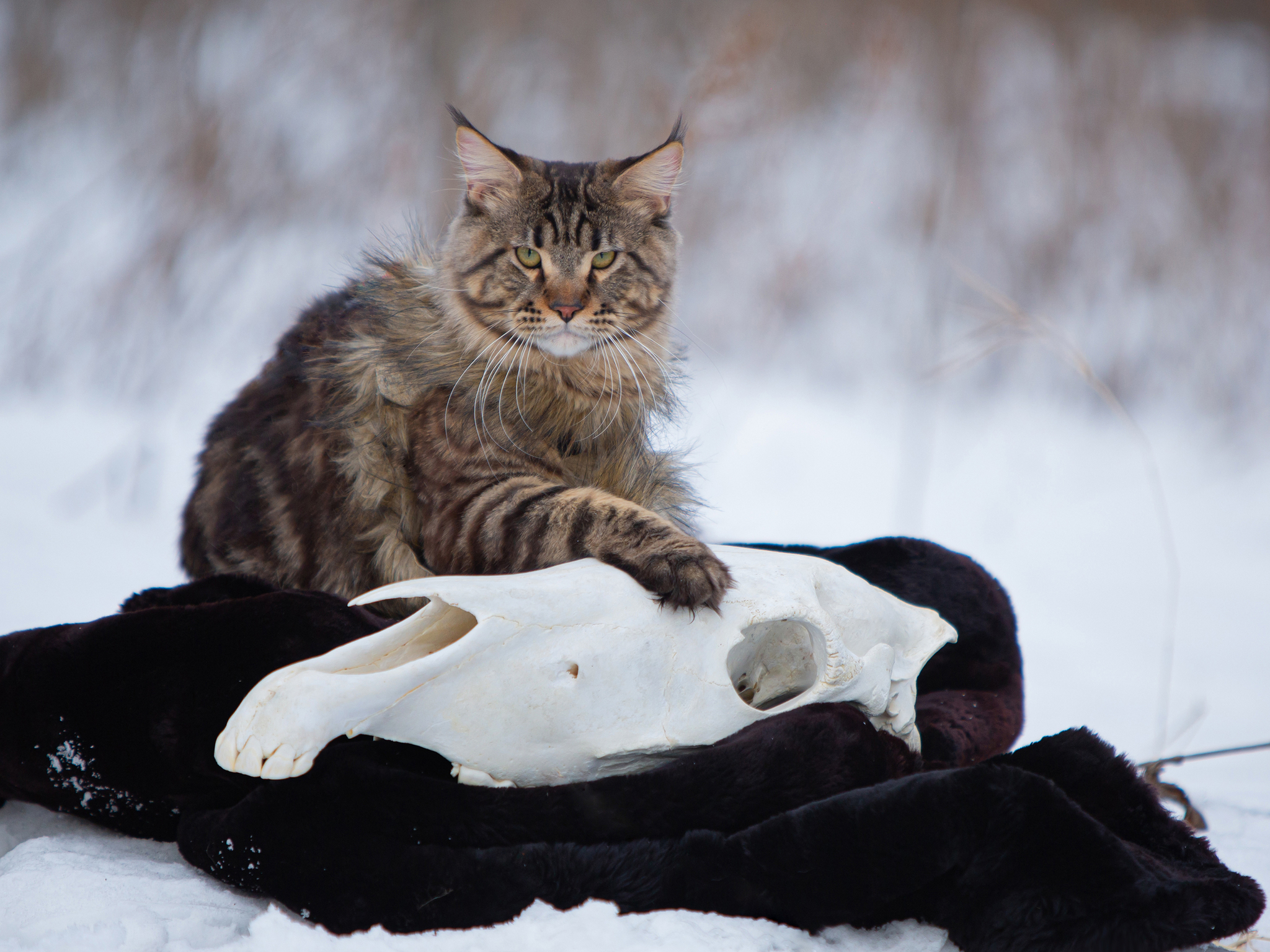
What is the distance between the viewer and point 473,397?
3.45 feet

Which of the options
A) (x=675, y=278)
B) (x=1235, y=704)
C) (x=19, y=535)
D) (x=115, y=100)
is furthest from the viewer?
(x=115, y=100)

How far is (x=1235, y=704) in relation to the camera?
59.6 inches

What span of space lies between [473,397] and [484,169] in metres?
0.30

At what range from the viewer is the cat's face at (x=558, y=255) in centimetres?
106

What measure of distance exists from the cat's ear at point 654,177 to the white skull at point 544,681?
1.83 feet

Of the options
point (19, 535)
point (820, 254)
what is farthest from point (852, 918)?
point (820, 254)

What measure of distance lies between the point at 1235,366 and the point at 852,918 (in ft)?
7.11

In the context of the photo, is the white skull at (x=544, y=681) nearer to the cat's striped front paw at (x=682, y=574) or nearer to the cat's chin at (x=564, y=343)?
the cat's striped front paw at (x=682, y=574)

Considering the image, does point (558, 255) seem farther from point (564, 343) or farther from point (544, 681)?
point (544, 681)

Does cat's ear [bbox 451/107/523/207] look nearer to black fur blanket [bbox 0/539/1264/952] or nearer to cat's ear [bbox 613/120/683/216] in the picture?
cat's ear [bbox 613/120/683/216]

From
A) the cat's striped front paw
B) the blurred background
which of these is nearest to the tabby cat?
the cat's striped front paw

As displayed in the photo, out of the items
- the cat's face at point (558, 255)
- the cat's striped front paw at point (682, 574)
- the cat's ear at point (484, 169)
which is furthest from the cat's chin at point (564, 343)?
the cat's striped front paw at point (682, 574)

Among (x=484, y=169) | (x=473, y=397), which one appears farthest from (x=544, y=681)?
(x=484, y=169)

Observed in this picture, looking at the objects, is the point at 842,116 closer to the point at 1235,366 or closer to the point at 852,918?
the point at 1235,366
